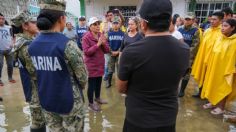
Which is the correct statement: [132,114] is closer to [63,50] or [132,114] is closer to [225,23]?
[63,50]

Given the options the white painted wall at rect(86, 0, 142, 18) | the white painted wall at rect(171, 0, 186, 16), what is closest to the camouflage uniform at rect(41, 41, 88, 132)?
the white painted wall at rect(171, 0, 186, 16)

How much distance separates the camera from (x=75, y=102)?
2.12 m

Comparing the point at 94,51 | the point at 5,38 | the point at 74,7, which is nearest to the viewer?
the point at 94,51

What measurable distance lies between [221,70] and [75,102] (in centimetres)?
295

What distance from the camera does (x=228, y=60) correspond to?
3834mm

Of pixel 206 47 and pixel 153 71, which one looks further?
pixel 206 47

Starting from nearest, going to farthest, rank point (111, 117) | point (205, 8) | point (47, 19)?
point (47, 19) < point (111, 117) < point (205, 8)

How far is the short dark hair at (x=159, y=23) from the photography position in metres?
1.54

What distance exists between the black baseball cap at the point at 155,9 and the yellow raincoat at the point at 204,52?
314 cm

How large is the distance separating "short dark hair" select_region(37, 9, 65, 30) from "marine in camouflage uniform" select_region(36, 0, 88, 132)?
0.14ft

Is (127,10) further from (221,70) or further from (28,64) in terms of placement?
(28,64)

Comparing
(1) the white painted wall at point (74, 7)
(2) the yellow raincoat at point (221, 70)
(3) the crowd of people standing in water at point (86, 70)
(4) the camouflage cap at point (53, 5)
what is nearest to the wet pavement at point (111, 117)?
(2) the yellow raincoat at point (221, 70)

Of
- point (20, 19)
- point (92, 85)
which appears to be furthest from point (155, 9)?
point (92, 85)

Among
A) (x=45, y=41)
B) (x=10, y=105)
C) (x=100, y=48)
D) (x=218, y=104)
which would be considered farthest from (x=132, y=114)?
(x=10, y=105)
